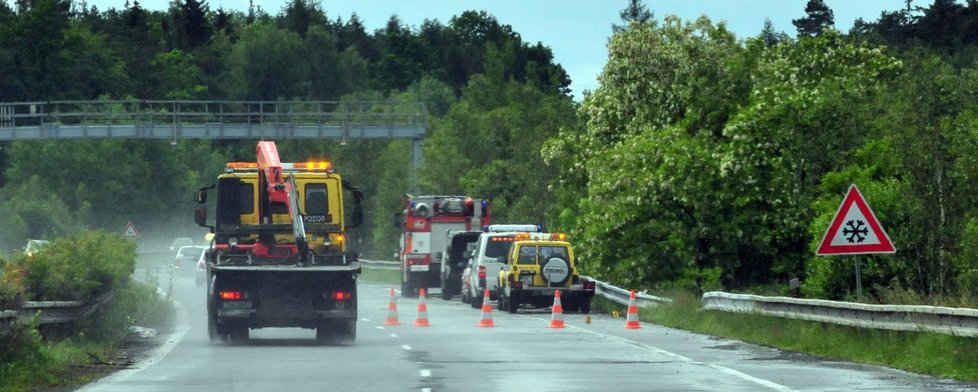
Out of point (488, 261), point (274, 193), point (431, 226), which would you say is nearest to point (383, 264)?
point (431, 226)

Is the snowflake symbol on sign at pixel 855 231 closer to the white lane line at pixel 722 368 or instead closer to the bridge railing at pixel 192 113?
the white lane line at pixel 722 368

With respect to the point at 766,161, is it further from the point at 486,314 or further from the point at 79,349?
the point at 79,349

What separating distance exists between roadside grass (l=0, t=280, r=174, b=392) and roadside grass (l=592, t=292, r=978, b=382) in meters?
9.60

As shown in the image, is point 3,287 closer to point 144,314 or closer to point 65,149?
point 144,314

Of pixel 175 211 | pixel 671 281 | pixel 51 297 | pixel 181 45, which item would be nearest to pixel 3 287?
pixel 51 297

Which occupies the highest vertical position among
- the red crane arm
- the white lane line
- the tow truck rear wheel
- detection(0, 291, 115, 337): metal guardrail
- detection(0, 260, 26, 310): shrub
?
the red crane arm

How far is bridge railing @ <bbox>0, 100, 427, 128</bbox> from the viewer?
8844 cm

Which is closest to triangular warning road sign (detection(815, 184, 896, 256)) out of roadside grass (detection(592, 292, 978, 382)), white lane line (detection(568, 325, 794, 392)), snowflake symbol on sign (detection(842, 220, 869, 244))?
snowflake symbol on sign (detection(842, 220, 869, 244))

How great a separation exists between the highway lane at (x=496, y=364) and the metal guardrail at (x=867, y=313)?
2.66ft

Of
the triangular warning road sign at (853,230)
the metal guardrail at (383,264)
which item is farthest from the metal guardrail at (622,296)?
the metal guardrail at (383,264)

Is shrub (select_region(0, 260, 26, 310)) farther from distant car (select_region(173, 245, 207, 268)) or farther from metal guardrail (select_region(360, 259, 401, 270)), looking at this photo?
metal guardrail (select_region(360, 259, 401, 270))

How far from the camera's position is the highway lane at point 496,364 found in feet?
69.1

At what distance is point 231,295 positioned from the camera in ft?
99.8

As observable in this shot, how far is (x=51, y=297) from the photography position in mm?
28297
